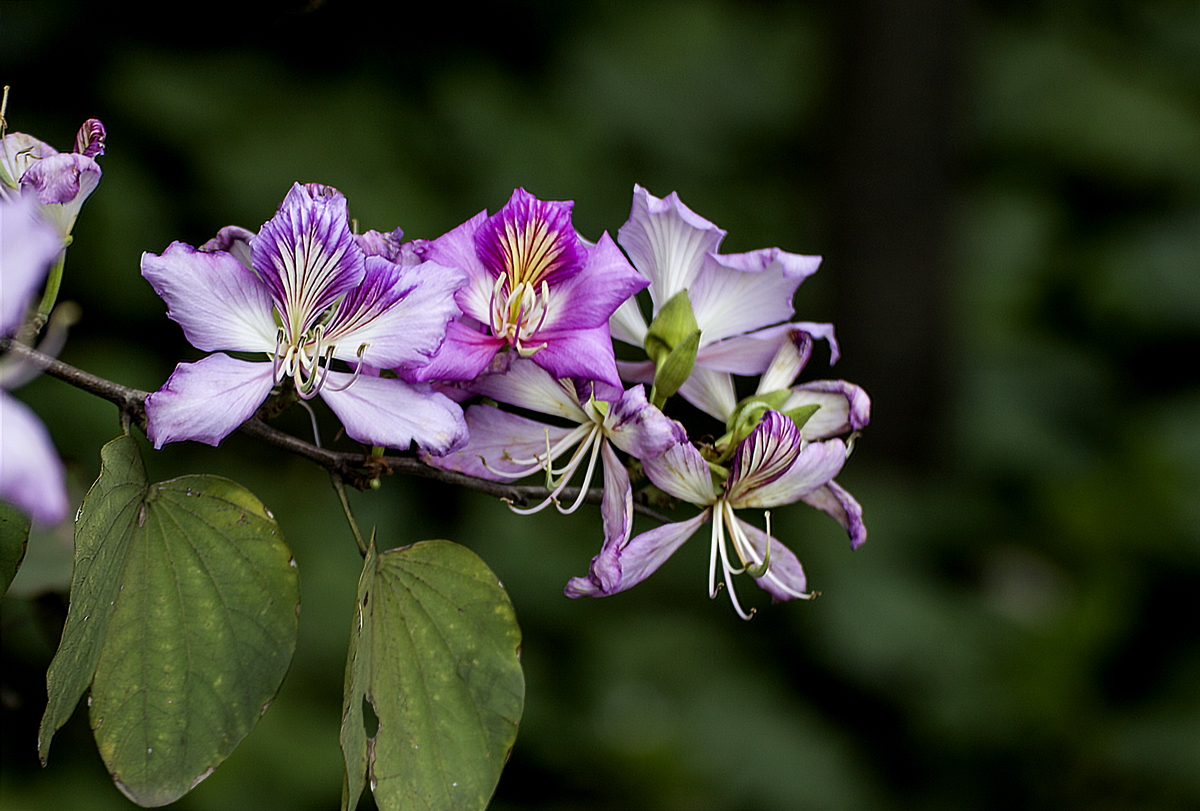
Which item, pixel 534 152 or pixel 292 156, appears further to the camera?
pixel 534 152

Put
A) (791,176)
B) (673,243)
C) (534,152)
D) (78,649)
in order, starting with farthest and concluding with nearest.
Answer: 1. (791,176)
2. (534,152)
3. (673,243)
4. (78,649)

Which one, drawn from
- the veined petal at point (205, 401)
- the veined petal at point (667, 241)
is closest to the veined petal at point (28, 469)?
the veined petal at point (205, 401)

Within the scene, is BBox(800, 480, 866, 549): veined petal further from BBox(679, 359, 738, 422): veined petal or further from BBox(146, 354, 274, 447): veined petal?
BBox(146, 354, 274, 447): veined petal

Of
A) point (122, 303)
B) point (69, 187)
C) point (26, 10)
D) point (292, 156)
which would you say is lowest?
point (122, 303)

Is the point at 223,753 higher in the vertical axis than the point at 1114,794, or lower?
higher

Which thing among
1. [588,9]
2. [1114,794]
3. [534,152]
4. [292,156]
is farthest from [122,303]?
[1114,794]

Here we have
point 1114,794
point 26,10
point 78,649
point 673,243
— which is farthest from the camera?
point 26,10

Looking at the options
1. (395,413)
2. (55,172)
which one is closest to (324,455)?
(395,413)

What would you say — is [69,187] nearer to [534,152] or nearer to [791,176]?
[534,152]
